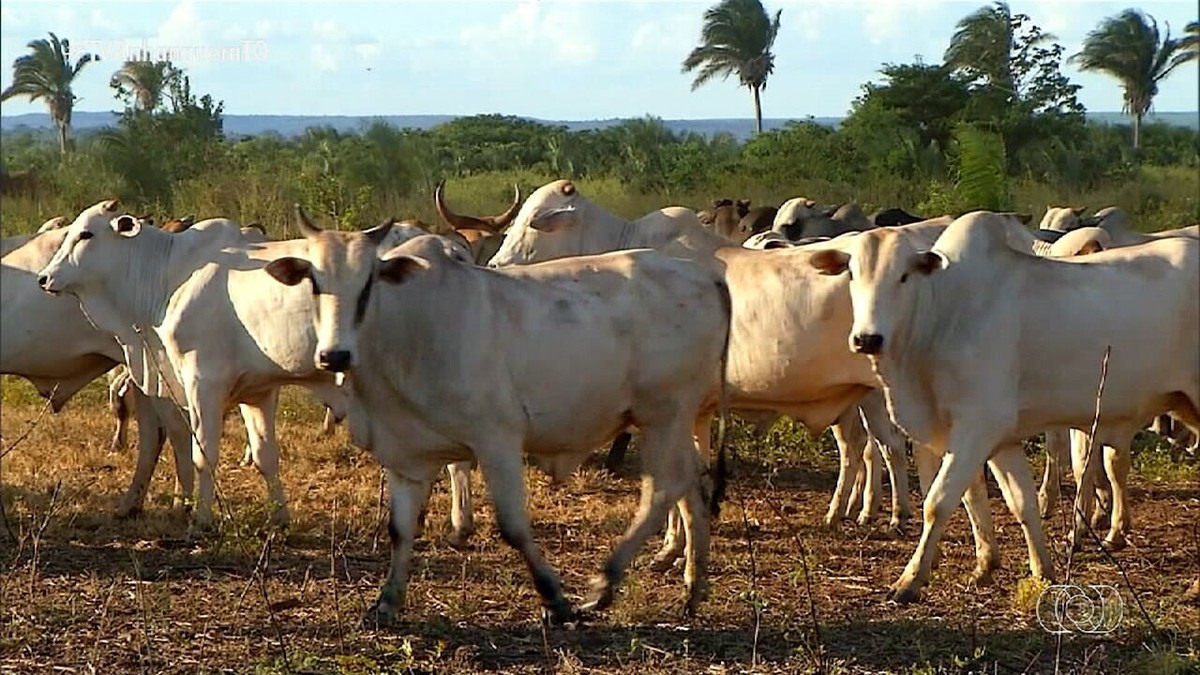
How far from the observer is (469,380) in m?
6.63

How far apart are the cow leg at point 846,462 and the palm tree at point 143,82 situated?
44.4ft

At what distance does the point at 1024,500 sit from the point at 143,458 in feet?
15.5

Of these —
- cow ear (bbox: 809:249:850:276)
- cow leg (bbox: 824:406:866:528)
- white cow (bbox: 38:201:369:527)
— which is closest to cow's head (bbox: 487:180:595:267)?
white cow (bbox: 38:201:369:527)

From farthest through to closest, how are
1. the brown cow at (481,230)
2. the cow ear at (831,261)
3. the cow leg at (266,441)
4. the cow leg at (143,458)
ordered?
the brown cow at (481,230) → the cow leg at (143,458) → the cow leg at (266,441) → the cow ear at (831,261)

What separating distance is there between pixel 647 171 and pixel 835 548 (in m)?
15.2

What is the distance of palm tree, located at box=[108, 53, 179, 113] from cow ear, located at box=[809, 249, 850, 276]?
14918 millimetres

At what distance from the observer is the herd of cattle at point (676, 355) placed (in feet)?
21.9

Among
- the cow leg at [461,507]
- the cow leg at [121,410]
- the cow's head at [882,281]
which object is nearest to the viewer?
the cow's head at [882,281]

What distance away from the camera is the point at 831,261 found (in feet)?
24.9

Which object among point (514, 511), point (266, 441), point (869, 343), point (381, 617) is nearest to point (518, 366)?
point (514, 511)

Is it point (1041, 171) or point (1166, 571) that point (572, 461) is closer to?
point (1166, 571)

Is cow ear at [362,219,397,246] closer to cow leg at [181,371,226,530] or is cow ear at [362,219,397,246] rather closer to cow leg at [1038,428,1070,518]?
cow leg at [181,371,226,530]

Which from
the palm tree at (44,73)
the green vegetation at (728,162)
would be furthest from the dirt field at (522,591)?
the palm tree at (44,73)

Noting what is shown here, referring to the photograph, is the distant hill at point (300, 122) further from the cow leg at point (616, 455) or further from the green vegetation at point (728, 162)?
the cow leg at point (616, 455)
